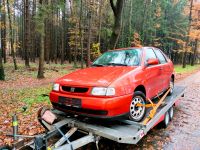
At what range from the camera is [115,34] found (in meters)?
11.0

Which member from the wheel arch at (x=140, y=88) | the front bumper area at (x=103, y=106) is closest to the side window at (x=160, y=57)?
the wheel arch at (x=140, y=88)

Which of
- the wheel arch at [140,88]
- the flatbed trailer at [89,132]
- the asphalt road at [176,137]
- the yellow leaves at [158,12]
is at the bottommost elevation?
the asphalt road at [176,137]

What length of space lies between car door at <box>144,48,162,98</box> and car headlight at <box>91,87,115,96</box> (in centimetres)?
140

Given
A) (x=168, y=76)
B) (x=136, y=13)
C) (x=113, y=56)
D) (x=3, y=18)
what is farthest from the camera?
(x=136, y=13)

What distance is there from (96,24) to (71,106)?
2750 centimetres

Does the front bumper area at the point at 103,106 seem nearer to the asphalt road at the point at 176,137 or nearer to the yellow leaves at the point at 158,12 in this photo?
the asphalt road at the point at 176,137

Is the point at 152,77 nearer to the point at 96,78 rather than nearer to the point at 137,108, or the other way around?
the point at 137,108

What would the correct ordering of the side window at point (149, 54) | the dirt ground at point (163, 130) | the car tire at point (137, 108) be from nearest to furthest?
the car tire at point (137, 108)
the dirt ground at point (163, 130)
the side window at point (149, 54)

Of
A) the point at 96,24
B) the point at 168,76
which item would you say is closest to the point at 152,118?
the point at 168,76

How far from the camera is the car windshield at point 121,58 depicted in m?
5.10

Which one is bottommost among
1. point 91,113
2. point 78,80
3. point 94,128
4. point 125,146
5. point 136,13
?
point 125,146

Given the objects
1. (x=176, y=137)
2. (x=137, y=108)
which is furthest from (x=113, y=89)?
(x=176, y=137)

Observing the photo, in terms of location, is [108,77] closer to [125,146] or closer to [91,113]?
[91,113]

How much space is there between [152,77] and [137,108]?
1112 mm
